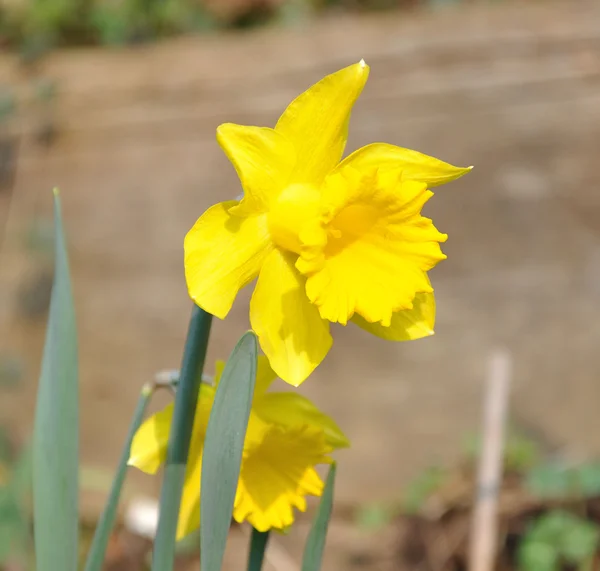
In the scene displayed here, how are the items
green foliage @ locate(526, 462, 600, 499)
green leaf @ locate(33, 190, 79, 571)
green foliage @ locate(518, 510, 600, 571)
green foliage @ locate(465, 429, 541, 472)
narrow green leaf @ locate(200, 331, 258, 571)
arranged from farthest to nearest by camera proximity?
green foliage @ locate(465, 429, 541, 472)
green foliage @ locate(526, 462, 600, 499)
green foliage @ locate(518, 510, 600, 571)
green leaf @ locate(33, 190, 79, 571)
narrow green leaf @ locate(200, 331, 258, 571)

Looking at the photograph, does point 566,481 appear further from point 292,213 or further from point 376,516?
point 292,213

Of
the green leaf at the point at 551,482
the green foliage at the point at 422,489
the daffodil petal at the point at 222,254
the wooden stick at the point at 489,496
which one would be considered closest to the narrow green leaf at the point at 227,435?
the daffodil petal at the point at 222,254

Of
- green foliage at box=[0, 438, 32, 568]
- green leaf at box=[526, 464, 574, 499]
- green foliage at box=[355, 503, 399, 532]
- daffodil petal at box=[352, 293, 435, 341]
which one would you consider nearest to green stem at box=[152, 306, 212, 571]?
daffodil petal at box=[352, 293, 435, 341]

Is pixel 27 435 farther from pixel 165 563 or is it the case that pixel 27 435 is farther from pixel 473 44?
pixel 473 44

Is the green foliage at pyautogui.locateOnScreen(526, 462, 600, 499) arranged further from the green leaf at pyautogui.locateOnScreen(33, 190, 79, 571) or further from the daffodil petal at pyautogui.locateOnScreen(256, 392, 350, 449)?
the green leaf at pyautogui.locateOnScreen(33, 190, 79, 571)

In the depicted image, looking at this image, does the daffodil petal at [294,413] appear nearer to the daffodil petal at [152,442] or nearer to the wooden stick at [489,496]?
the daffodil petal at [152,442]

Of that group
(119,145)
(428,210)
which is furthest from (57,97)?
(428,210)
